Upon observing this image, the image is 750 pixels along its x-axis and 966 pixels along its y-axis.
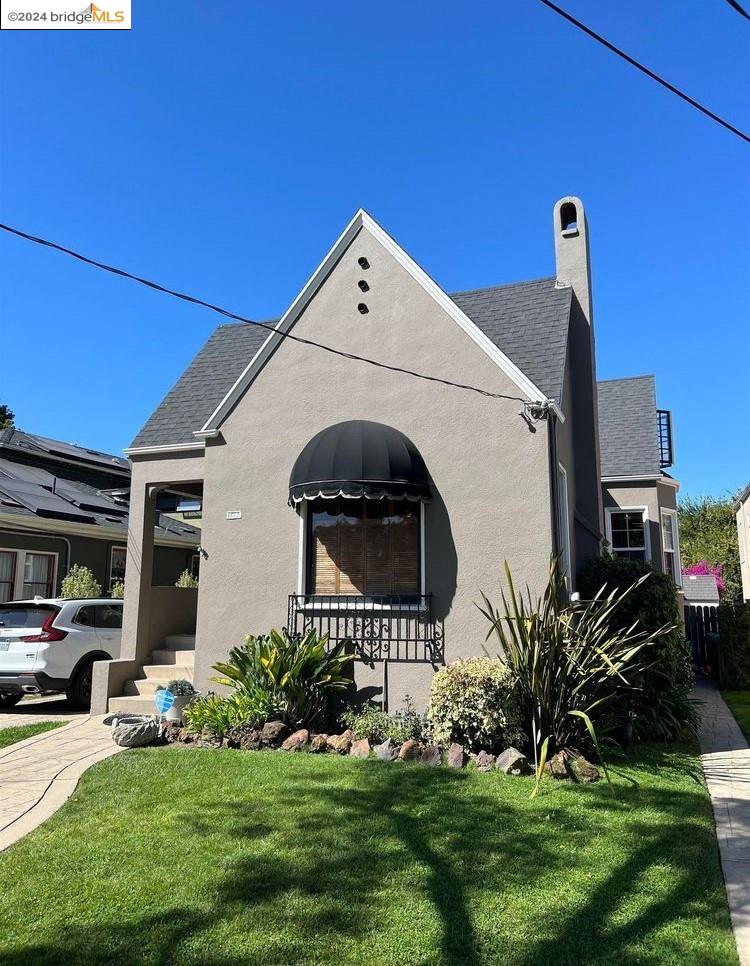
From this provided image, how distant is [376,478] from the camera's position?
994 cm

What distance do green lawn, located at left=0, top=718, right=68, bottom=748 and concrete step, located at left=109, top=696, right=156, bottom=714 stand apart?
33.0 inches

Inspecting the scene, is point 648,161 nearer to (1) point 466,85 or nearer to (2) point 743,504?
(1) point 466,85

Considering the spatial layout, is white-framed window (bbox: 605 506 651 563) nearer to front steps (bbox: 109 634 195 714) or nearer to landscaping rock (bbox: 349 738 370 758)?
landscaping rock (bbox: 349 738 370 758)

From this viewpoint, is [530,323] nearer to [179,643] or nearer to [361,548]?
[361,548]

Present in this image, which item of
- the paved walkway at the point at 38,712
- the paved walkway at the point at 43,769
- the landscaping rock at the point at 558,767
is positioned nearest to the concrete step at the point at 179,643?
the paved walkway at the point at 38,712

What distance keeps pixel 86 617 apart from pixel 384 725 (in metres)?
7.20

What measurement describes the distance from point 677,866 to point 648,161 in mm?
9382

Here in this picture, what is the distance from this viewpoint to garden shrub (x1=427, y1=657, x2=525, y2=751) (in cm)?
845

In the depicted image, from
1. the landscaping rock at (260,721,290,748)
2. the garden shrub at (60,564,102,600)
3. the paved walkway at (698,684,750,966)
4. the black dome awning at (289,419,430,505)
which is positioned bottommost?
the paved walkway at (698,684,750,966)

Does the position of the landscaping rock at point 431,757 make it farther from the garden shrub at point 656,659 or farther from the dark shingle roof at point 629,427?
the dark shingle roof at point 629,427

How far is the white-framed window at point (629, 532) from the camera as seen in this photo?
1759cm

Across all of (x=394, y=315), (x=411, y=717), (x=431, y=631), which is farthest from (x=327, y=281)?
(x=411, y=717)

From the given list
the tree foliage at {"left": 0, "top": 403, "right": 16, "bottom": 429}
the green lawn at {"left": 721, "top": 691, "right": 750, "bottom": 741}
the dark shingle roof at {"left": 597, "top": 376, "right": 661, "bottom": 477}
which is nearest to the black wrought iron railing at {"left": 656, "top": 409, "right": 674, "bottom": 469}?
the dark shingle roof at {"left": 597, "top": 376, "right": 661, "bottom": 477}

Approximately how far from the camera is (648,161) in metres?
10.0
